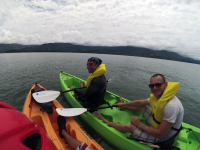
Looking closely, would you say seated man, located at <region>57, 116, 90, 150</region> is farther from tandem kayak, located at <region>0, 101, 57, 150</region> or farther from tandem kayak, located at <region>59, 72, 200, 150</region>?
tandem kayak, located at <region>0, 101, 57, 150</region>

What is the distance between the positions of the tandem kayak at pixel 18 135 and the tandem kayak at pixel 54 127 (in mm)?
1458

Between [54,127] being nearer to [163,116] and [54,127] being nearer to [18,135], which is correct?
[18,135]

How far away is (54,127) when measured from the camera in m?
3.86

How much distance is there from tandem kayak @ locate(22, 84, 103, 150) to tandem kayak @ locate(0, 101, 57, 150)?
1458 mm

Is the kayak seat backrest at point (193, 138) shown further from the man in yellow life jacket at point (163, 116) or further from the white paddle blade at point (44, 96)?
the white paddle blade at point (44, 96)

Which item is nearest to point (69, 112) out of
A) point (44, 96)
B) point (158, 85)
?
point (44, 96)

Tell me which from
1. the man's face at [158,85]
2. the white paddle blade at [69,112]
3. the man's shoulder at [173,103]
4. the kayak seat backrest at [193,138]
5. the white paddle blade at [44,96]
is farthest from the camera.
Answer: the white paddle blade at [44,96]

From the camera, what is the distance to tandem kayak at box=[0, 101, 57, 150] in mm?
1157

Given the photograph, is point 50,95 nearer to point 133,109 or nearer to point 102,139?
point 102,139

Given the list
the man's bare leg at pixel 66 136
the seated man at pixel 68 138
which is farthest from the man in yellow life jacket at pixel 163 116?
the man's bare leg at pixel 66 136

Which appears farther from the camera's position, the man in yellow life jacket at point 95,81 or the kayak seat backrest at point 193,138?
the man in yellow life jacket at point 95,81

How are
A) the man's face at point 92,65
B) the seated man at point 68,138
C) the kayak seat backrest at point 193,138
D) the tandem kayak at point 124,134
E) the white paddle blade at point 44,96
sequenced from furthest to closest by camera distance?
the white paddle blade at point 44,96
the man's face at point 92,65
the kayak seat backrest at point 193,138
the tandem kayak at point 124,134
the seated man at point 68,138

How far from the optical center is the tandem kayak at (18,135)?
116cm

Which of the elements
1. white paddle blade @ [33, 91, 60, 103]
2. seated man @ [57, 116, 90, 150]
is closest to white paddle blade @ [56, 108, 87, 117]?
seated man @ [57, 116, 90, 150]
